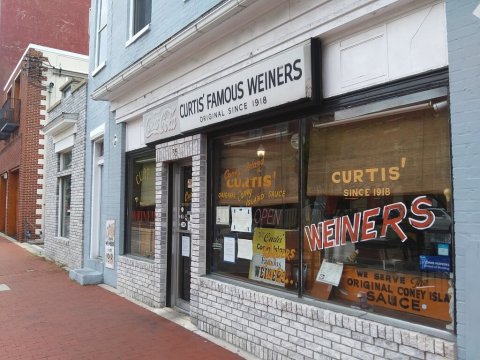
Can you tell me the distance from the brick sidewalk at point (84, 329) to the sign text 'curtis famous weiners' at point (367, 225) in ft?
5.37

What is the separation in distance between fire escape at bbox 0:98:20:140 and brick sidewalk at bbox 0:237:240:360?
39.5 feet

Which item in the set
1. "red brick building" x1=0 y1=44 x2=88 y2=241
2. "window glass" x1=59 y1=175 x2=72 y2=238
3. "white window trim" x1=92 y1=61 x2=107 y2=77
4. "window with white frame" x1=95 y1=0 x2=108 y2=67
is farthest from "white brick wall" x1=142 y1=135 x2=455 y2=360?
"red brick building" x1=0 y1=44 x2=88 y2=241

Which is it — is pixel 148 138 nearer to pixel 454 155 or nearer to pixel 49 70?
pixel 454 155

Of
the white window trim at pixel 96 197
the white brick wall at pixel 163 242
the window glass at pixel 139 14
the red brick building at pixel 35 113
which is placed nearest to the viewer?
the white brick wall at pixel 163 242

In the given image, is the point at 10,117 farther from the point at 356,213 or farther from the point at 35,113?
the point at 356,213

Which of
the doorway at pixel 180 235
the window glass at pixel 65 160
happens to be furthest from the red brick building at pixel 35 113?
the doorway at pixel 180 235

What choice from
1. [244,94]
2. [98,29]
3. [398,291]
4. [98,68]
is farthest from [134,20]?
[398,291]

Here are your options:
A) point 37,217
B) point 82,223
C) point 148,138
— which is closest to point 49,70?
point 37,217

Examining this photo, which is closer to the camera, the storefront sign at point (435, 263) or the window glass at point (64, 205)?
the storefront sign at point (435, 263)

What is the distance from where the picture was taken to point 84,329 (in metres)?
5.96

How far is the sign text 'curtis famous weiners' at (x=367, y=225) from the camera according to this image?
360 cm

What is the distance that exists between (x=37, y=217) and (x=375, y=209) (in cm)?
1677

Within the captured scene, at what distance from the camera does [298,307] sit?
14.4 ft

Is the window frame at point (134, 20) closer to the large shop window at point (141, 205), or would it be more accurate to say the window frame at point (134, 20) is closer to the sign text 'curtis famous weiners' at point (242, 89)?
the large shop window at point (141, 205)
